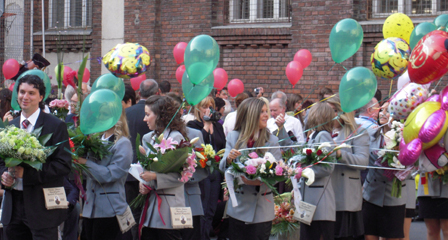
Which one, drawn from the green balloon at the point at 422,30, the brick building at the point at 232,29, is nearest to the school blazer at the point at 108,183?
the green balloon at the point at 422,30

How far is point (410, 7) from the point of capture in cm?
1011

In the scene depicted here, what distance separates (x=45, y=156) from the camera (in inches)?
168

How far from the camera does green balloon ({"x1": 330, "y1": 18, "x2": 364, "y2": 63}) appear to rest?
618 centimetres

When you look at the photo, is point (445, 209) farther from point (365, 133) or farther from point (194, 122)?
point (194, 122)

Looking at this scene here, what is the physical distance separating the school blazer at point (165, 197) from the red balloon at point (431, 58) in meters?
2.19

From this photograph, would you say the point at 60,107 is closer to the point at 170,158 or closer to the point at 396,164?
the point at 170,158

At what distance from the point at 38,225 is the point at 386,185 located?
3.59m

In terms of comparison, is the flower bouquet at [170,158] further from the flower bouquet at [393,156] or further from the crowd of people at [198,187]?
the flower bouquet at [393,156]

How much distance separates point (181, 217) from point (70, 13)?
365 inches

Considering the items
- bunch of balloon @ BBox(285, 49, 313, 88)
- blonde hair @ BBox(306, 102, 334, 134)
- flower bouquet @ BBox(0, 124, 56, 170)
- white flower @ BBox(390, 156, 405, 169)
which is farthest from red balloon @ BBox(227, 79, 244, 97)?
flower bouquet @ BBox(0, 124, 56, 170)

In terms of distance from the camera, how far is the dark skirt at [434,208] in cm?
582

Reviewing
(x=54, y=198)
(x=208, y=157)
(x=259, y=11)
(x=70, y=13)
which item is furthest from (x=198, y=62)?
(x=70, y=13)

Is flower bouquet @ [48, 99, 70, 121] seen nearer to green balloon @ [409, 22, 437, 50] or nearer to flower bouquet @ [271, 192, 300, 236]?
flower bouquet @ [271, 192, 300, 236]

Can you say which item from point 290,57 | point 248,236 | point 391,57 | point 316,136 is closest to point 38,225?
point 248,236
